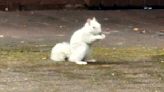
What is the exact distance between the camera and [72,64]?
31.4 ft

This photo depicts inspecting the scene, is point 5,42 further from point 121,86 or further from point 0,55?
point 121,86

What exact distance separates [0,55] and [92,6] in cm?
794

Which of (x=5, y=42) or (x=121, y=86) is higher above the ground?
(x=121, y=86)

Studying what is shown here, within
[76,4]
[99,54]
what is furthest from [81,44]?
[76,4]

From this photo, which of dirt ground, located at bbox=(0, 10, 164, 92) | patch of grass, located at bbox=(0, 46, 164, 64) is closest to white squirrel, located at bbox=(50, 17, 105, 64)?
dirt ground, located at bbox=(0, 10, 164, 92)

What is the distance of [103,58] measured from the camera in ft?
34.0

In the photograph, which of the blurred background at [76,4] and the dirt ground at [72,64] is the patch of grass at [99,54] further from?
the blurred background at [76,4]

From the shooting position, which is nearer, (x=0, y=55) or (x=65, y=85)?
(x=65, y=85)

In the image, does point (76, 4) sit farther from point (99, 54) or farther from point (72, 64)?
point (72, 64)

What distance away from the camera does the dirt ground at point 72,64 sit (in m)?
8.12

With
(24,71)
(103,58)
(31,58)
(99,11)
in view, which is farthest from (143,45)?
(99,11)

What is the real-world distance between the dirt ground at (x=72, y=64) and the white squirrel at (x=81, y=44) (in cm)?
16

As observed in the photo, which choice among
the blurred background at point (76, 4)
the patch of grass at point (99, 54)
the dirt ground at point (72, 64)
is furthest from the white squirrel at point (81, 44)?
the blurred background at point (76, 4)

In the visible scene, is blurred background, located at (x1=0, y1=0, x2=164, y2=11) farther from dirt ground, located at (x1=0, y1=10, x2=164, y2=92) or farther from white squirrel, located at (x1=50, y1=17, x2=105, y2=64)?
white squirrel, located at (x1=50, y1=17, x2=105, y2=64)
